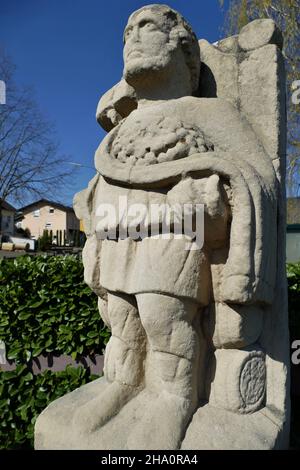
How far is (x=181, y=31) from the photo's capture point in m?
1.97

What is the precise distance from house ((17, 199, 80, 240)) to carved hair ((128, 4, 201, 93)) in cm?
3312

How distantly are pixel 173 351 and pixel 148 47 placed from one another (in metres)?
1.55

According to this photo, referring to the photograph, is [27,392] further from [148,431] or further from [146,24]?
[146,24]

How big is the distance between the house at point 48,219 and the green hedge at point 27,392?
31.9 m

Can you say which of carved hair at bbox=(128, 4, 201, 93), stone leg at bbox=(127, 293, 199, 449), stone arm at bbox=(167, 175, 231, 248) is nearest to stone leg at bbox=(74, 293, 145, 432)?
stone leg at bbox=(127, 293, 199, 449)

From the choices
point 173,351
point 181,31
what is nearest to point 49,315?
point 173,351

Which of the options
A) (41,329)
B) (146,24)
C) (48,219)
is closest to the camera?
(146,24)

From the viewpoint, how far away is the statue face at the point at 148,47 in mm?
1925

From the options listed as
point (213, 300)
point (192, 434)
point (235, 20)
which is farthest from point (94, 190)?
point (235, 20)

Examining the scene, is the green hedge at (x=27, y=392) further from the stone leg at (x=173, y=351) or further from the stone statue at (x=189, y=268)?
the stone leg at (x=173, y=351)

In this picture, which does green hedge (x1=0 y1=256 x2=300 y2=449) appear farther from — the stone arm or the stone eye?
the stone eye

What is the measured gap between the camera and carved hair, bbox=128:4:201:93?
1958 millimetres

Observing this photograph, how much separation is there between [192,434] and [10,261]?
103 inches

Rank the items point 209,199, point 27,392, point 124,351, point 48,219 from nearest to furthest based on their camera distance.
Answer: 1. point 209,199
2. point 124,351
3. point 27,392
4. point 48,219
